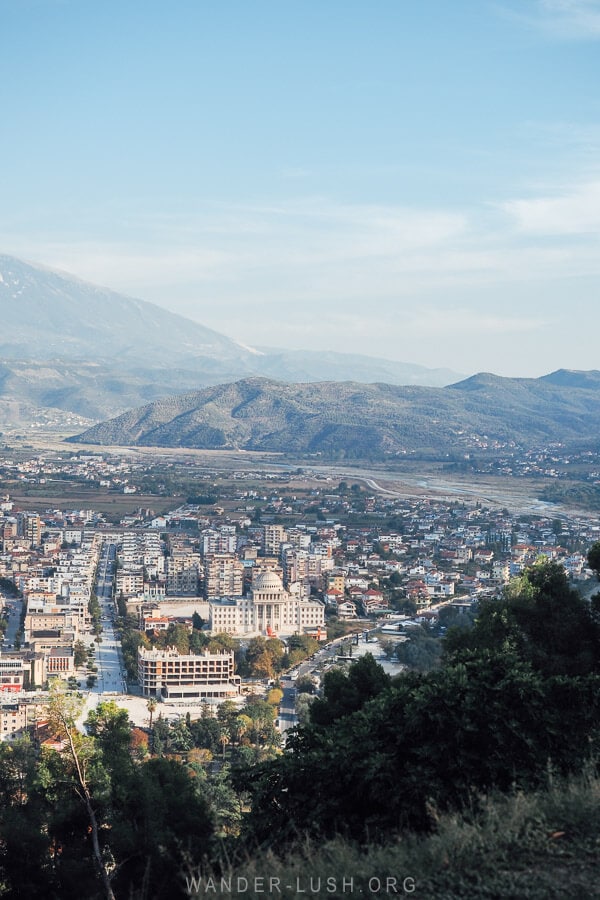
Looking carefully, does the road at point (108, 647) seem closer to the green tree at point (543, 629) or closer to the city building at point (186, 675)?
the city building at point (186, 675)

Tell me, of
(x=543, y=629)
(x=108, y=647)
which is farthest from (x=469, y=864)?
(x=108, y=647)

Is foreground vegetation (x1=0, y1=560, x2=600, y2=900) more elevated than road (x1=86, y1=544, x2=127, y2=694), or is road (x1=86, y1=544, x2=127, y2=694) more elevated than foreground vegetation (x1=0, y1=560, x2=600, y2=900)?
foreground vegetation (x1=0, y1=560, x2=600, y2=900)

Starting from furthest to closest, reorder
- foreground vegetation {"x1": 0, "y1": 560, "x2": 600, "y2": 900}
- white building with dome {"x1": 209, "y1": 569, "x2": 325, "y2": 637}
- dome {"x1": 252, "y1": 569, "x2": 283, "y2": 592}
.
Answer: dome {"x1": 252, "y1": 569, "x2": 283, "y2": 592} → white building with dome {"x1": 209, "y1": 569, "x2": 325, "y2": 637} → foreground vegetation {"x1": 0, "y1": 560, "x2": 600, "y2": 900}

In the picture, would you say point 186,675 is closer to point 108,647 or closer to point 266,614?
point 108,647

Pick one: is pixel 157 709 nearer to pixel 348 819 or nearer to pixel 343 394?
pixel 348 819

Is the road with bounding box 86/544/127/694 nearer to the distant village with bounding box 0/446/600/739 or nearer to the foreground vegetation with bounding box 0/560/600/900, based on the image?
the distant village with bounding box 0/446/600/739

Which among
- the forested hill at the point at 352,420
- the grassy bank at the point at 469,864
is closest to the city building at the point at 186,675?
the grassy bank at the point at 469,864

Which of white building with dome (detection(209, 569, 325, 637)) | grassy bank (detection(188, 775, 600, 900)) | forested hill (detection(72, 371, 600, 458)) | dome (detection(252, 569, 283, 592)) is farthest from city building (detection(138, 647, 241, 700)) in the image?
forested hill (detection(72, 371, 600, 458))
